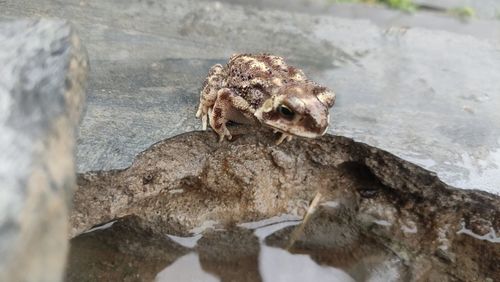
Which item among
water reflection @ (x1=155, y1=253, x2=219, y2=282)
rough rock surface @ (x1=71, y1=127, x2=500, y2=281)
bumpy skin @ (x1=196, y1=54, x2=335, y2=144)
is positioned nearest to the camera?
bumpy skin @ (x1=196, y1=54, x2=335, y2=144)

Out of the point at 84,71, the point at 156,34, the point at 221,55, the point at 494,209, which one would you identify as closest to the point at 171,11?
the point at 156,34

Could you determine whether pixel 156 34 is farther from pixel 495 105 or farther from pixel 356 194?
pixel 495 105

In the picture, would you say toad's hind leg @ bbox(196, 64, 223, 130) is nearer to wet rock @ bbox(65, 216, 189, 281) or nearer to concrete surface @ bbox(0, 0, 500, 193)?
concrete surface @ bbox(0, 0, 500, 193)

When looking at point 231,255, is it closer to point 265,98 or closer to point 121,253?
point 121,253

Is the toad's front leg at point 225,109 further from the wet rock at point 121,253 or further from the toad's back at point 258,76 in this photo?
the wet rock at point 121,253

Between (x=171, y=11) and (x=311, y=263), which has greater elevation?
(x=171, y=11)

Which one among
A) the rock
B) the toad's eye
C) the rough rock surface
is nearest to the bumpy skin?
the toad's eye

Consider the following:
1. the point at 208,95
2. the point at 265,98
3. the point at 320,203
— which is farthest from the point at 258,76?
the point at 320,203
